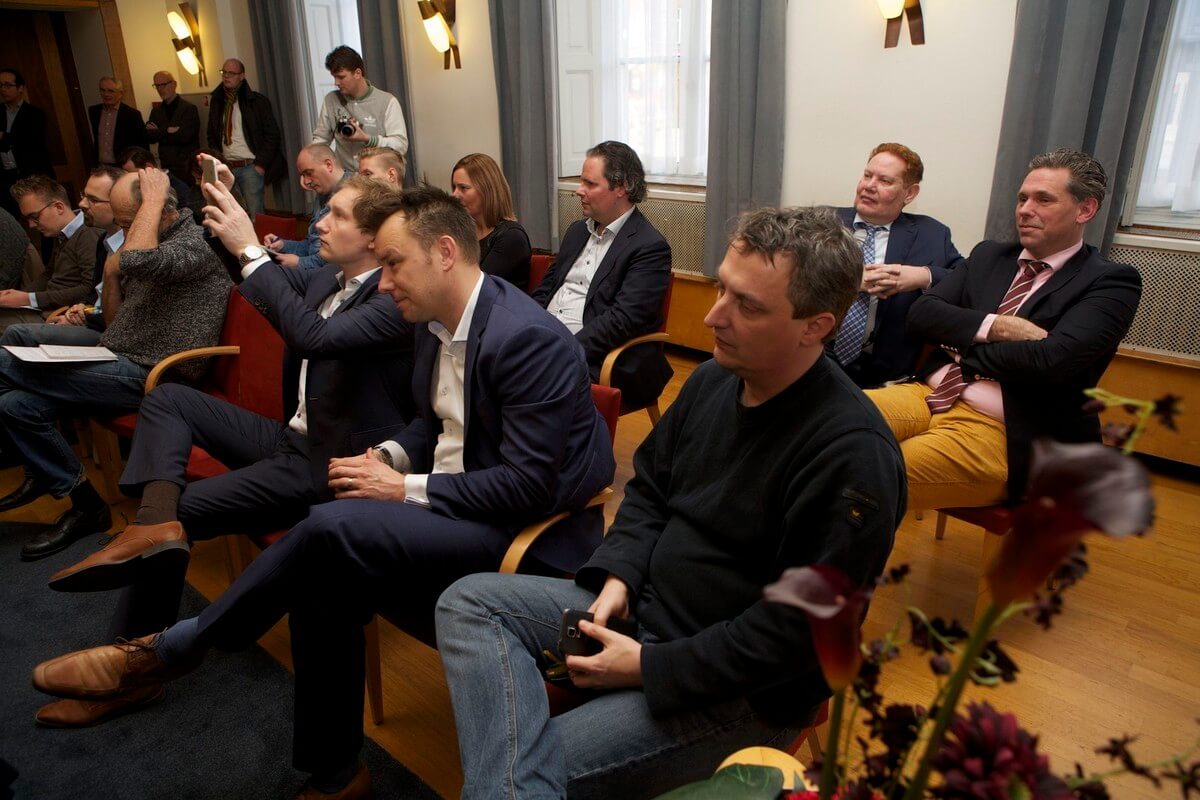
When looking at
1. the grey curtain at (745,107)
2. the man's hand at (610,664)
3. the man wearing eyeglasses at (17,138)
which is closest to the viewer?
the man's hand at (610,664)

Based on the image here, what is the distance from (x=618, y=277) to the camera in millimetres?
3041

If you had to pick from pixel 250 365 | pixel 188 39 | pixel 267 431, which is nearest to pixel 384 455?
pixel 267 431

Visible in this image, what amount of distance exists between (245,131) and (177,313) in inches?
199

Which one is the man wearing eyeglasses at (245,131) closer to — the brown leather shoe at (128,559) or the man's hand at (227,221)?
the man's hand at (227,221)

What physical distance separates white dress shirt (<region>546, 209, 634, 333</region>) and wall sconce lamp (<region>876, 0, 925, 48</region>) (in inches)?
61.3

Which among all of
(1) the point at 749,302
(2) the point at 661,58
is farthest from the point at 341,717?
(2) the point at 661,58

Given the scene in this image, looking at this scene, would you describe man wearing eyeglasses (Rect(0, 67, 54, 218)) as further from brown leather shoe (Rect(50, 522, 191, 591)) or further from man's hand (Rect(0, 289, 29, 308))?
brown leather shoe (Rect(50, 522, 191, 591))

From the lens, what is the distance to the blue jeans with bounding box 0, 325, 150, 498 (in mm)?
2748

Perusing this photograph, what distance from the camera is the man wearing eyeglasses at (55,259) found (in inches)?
142

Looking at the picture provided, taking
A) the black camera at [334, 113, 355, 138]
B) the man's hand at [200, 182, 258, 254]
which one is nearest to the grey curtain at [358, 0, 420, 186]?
the black camera at [334, 113, 355, 138]

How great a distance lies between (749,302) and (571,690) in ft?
2.46

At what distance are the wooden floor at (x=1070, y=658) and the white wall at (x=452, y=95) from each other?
387 cm

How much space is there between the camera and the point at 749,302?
1290 mm

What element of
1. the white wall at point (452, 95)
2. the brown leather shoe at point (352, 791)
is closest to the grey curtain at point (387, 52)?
the white wall at point (452, 95)
